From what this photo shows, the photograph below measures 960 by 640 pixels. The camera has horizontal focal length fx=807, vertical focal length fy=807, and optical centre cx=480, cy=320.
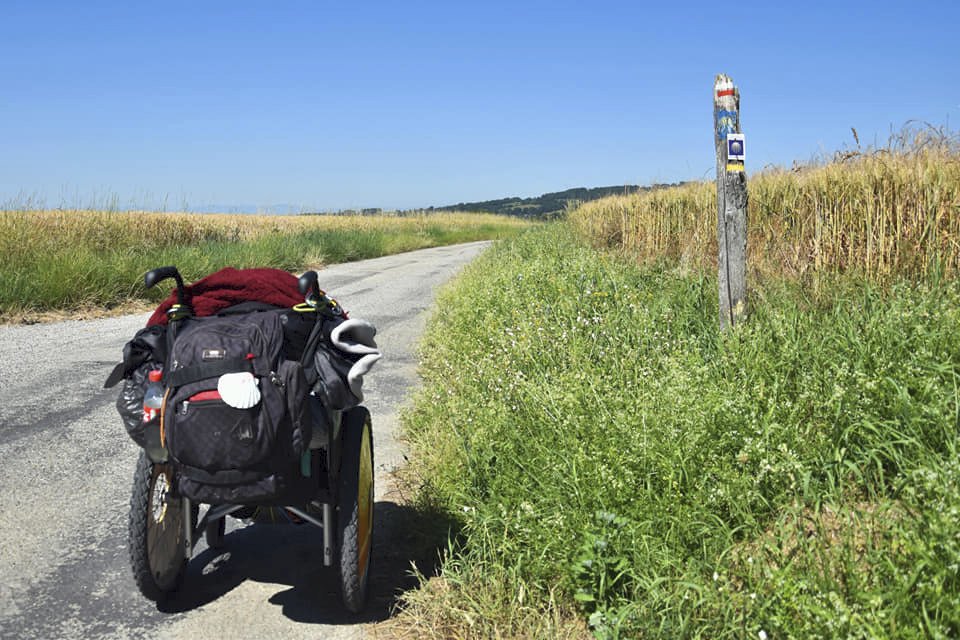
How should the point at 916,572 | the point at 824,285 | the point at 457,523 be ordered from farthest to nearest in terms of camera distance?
the point at 824,285 < the point at 457,523 < the point at 916,572

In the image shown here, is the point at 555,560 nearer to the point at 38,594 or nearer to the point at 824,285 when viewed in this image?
the point at 38,594

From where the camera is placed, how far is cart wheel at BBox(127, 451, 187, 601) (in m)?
3.32

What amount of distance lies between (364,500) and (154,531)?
89cm

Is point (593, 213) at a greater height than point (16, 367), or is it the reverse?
point (593, 213)

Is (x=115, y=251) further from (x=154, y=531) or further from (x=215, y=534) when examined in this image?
(x=154, y=531)

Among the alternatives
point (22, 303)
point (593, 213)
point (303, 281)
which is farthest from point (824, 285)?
point (593, 213)

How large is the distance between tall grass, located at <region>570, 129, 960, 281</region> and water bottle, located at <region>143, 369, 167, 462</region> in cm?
550

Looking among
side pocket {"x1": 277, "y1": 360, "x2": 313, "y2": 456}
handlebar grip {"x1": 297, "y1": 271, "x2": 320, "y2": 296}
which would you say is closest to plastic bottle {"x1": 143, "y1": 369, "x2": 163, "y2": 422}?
side pocket {"x1": 277, "y1": 360, "x2": 313, "y2": 456}

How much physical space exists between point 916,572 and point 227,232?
25.7 m

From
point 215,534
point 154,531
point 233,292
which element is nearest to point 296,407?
point 233,292

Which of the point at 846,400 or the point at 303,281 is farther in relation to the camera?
the point at 846,400

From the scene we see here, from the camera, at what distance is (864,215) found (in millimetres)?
8133

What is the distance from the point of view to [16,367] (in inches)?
331

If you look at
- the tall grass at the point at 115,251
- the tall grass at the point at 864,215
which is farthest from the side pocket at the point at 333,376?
the tall grass at the point at 115,251
